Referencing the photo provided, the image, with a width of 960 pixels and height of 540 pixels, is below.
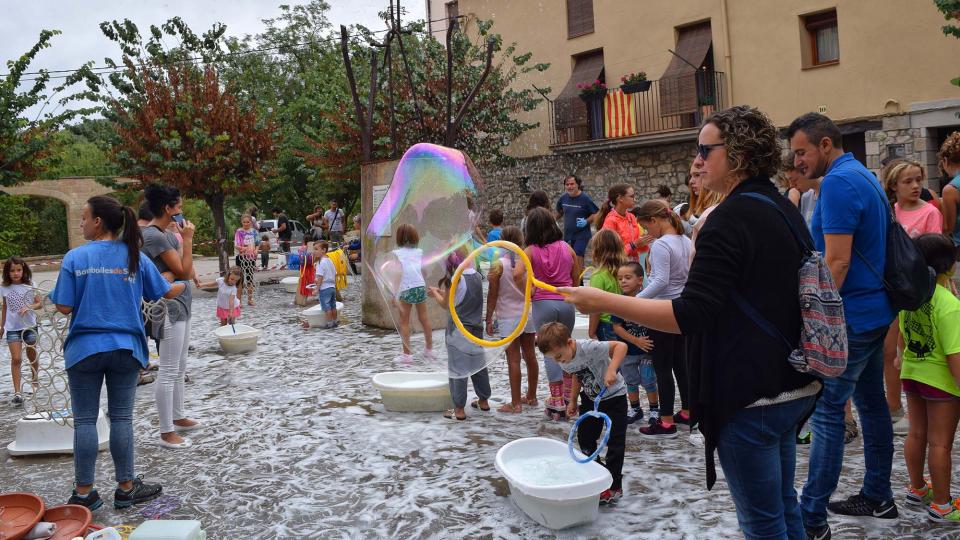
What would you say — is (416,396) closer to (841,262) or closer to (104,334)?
(104,334)

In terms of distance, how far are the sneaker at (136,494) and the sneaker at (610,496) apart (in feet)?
8.55

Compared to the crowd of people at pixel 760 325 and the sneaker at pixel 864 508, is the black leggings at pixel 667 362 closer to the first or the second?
the crowd of people at pixel 760 325

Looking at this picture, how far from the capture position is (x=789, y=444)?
7.96 ft

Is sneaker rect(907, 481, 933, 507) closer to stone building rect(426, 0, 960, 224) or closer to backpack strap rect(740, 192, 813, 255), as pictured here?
backpack strap rect(740, 192, 813, 255)

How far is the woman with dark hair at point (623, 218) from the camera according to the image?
7201 millimetres

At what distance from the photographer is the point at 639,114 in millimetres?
18844

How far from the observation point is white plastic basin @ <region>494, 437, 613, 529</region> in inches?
146

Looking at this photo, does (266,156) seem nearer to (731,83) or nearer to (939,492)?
(731,83)

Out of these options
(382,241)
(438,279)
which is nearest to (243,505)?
(438,279)

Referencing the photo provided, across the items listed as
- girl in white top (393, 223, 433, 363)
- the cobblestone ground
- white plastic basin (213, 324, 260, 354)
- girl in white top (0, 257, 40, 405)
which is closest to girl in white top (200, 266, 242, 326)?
white plastic basin (213, 324, 260, 354)

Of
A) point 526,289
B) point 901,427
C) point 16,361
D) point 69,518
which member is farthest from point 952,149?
point 16,361

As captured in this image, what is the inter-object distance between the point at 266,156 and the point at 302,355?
10.4 m

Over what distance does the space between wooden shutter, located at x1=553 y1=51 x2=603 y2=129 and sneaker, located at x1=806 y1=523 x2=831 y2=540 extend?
683 inches

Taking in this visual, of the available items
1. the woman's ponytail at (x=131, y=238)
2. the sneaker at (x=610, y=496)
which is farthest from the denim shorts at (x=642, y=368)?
the woman's ponytail at (x=131, y=238)
